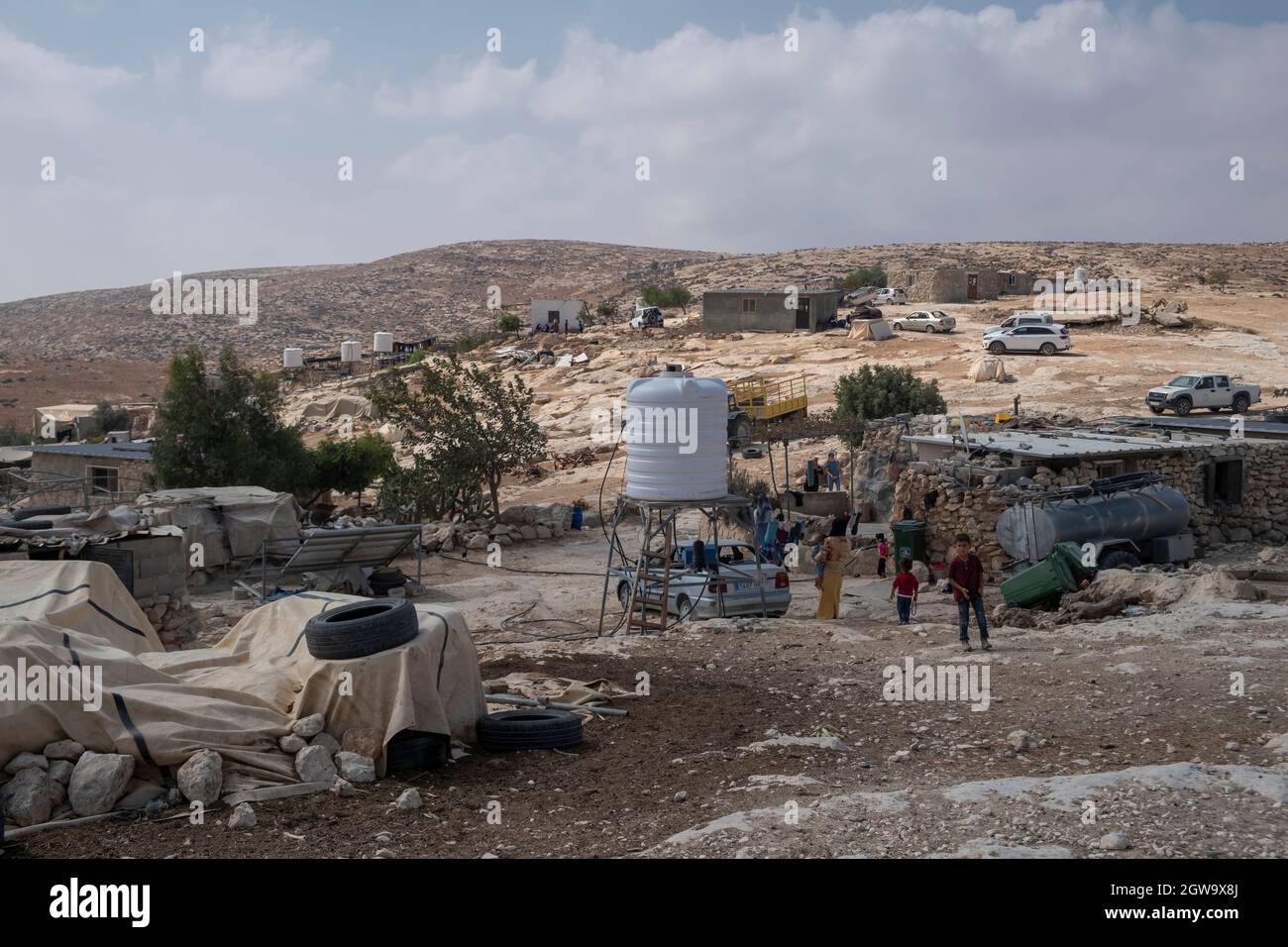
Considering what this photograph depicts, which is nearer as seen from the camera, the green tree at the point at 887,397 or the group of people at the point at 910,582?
the group of people at the point at 910,582

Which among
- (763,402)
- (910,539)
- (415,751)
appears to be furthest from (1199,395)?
(415,751)

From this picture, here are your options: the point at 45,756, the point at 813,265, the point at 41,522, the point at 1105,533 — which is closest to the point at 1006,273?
the point at 813,265

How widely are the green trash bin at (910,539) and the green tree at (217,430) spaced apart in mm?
16260

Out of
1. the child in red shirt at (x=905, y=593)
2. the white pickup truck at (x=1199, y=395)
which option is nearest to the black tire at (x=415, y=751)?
the child in red shirt at (x=905, y=593)

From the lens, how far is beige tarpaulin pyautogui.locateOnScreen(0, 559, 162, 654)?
991 centimetres

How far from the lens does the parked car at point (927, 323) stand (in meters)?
53.2

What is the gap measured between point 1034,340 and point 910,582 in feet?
109

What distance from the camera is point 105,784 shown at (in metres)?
7.45

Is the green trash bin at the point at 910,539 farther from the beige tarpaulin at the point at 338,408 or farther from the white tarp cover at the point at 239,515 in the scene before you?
the beige tarpaulin at the point at 338,408
